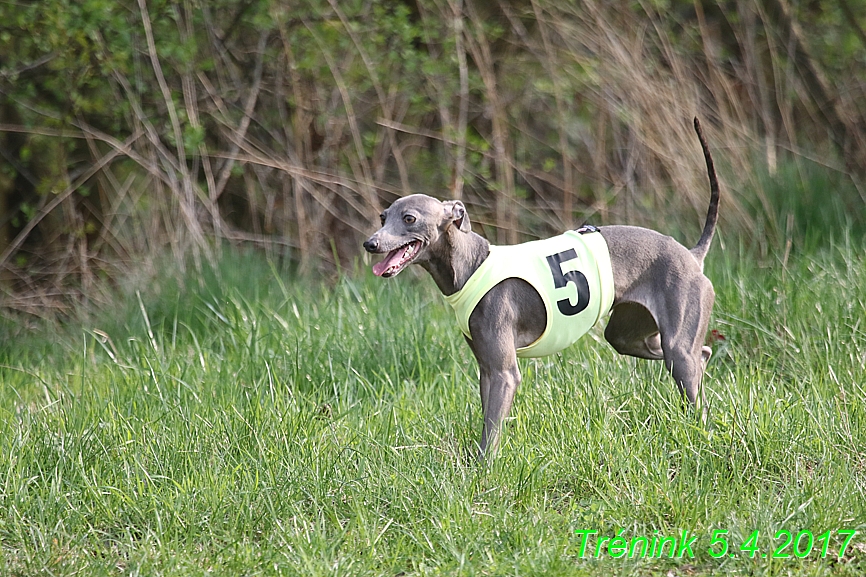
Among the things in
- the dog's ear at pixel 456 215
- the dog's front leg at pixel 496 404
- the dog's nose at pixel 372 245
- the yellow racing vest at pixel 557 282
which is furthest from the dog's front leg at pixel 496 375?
the dog's nose at pixel 372 245

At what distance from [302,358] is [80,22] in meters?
3.64

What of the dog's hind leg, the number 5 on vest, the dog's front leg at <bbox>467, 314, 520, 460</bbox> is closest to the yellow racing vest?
the number 5 on vest

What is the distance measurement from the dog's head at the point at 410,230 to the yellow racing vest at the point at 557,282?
0.26 meters

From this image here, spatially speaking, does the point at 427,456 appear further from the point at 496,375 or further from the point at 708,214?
the point at 708,214

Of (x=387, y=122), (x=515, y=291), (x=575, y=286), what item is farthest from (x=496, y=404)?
(x=387, y=122)

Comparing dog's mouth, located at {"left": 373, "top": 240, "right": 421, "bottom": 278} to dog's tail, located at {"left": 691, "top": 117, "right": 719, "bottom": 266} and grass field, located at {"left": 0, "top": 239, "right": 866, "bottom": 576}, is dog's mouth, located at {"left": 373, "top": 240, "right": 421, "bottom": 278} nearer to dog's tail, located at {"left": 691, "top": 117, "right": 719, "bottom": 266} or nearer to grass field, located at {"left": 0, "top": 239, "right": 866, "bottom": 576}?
grass field, located at {"left": 0, "top": 239, "right": 866, "bottom": 576}

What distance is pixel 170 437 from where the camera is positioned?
406 cm

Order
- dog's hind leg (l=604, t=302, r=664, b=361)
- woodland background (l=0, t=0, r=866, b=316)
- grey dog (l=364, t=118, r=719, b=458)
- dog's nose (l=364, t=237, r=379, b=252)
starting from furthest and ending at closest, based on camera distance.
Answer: woodland background (l=0, t=0, r=866, b=316)
dog's hind leg (l=604, t=302, r=664, b=361)
grey dog (l=364, t=118, r=719, b=458)
dog's nose (l=364, t=237, r=379, b=252)

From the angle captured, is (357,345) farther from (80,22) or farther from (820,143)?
(820,143)

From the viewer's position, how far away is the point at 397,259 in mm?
3629

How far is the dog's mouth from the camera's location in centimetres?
358

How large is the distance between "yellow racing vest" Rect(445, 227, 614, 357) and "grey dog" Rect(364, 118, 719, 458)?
0.04 metres

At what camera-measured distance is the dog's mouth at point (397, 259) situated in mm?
3582

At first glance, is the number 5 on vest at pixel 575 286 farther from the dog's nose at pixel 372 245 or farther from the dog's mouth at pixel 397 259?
the dog's nose at pixel 372 245
